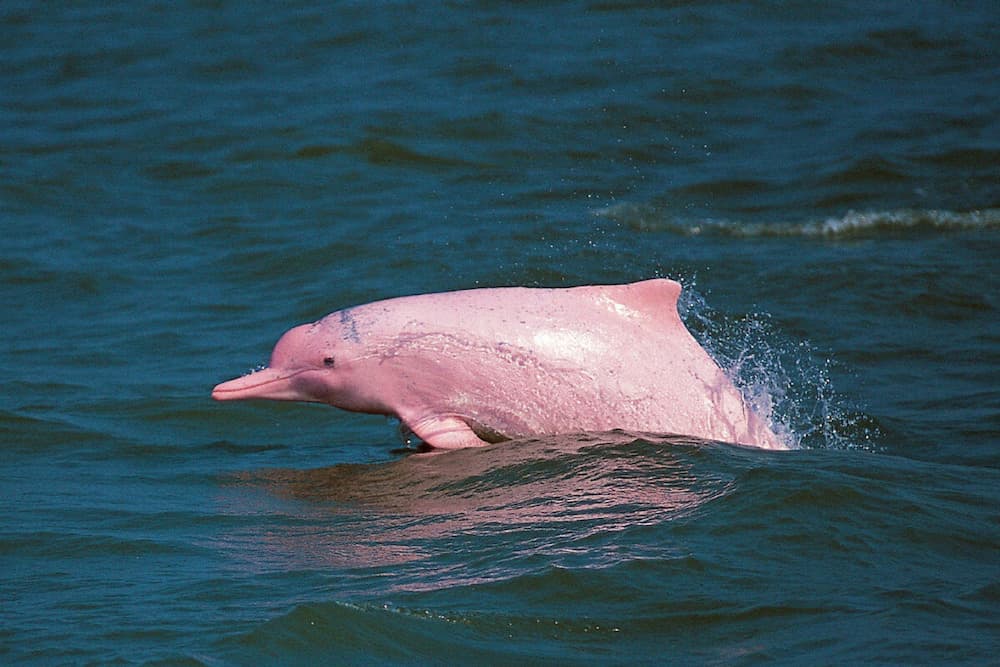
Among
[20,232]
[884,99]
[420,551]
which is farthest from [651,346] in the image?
[884,99]

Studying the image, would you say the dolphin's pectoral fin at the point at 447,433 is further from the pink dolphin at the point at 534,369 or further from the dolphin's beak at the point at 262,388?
the dolphin's beak at the point at 262,388

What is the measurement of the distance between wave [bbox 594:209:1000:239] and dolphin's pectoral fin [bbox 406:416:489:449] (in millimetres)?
9444

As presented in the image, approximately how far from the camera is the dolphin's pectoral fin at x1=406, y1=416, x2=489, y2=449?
33.6 feet

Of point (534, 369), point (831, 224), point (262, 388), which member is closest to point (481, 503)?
point (534, 369)

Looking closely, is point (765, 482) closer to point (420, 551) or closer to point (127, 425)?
point (420, 551)

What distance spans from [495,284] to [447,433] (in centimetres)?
685

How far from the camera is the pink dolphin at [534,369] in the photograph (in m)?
10.2

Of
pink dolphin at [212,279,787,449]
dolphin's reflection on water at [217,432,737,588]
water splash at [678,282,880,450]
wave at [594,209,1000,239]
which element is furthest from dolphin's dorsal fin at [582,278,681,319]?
wave at [594,209,1000,239]

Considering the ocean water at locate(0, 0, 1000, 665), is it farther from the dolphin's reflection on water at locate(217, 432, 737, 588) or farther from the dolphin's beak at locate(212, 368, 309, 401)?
the dolphin's beak at locate(212, 368, 309, 401)

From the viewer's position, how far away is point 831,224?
64.4ft

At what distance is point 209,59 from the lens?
27531 millimetres

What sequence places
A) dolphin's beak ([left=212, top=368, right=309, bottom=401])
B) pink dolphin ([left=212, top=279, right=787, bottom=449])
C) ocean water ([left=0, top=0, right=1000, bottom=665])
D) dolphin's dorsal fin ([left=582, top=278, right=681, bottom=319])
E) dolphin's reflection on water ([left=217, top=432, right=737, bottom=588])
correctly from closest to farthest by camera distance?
ocean water ([left=0, top=0, right=1000, bottom=665]) < dolphin's reflection on water ([left=217, top=432, right=737, bottom=588]) < pink dolphin ([left=212, top=279, right=787, bottom=449]) < dolphin's dorsal fin ([left=582, top=278, right=681, bottom=319]) < dolphin's beak ([left=212, top=368, right=309, bottom=401])

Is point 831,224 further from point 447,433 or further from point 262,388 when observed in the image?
point 262,388

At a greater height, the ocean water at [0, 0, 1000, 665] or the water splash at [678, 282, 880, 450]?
the ocean water at [0, 0, 1000, 665]
